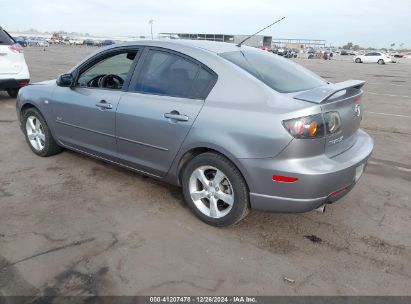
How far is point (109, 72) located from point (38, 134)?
1674 mm

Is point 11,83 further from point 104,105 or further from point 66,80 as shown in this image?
point 104,105

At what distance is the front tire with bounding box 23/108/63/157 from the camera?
203 inches

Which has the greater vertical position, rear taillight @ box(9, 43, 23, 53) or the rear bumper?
rear taillight @ box(9, 43, 23, 53)

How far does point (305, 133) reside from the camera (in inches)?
116

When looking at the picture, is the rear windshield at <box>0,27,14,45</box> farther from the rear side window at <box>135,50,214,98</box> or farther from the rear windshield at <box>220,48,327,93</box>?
the rear windshield at <box>220,48,327,93</box>

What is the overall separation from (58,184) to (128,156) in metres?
1.02


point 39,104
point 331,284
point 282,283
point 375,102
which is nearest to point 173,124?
point 282,283

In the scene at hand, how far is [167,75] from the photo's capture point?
3.75m

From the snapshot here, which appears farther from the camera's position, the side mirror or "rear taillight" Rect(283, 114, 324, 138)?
the side mirror

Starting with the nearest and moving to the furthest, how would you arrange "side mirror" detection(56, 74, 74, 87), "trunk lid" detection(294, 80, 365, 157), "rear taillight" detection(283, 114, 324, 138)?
"rear taillight" detection(283, 114, 324, 138) < "trunk lid" detection(294, 80, 365, 157) < "side mirror" detection(56, 74, 74, 87)

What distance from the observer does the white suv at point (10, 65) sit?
29.3 feet

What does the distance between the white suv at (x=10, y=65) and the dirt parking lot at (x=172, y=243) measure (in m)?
5.15

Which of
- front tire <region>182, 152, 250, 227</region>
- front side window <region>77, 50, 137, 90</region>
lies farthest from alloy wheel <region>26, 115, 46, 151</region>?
front tire <region>182, 152, 250, 227</region>

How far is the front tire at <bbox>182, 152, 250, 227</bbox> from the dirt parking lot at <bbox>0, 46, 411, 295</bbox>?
141mm
